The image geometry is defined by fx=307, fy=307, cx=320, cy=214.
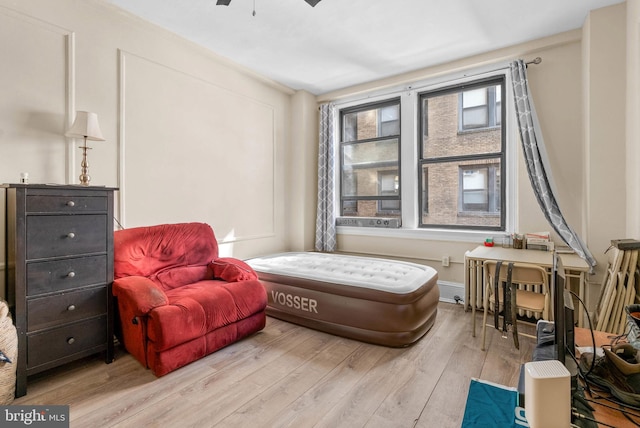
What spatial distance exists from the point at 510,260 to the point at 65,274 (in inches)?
128

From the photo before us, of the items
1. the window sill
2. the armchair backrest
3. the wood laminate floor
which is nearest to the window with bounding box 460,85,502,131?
the window sill

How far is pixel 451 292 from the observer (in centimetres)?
360

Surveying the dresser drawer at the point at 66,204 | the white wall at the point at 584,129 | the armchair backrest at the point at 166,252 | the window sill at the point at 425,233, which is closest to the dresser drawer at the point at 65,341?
the armchair backrest at the point at 166,252

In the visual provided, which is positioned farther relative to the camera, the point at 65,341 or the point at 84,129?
the point at 84,129

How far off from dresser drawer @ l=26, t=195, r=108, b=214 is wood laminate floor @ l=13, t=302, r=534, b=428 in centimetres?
109

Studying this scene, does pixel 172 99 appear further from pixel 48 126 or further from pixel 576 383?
pixel 576 383

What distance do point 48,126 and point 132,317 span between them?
158cm

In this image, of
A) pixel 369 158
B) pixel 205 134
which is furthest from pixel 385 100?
pixel 205 134

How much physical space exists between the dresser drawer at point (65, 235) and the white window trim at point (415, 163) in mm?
3001

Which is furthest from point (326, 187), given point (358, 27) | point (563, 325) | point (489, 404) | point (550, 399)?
point (550, 399)

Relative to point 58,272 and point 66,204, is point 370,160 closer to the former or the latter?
point 66,204

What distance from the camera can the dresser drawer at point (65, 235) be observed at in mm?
1862

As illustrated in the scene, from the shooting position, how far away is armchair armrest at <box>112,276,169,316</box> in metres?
2.04

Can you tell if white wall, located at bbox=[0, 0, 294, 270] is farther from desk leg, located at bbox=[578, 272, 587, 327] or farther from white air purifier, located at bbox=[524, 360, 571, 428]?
desk leg, located at bbox=[578, 272, 587, 327]
